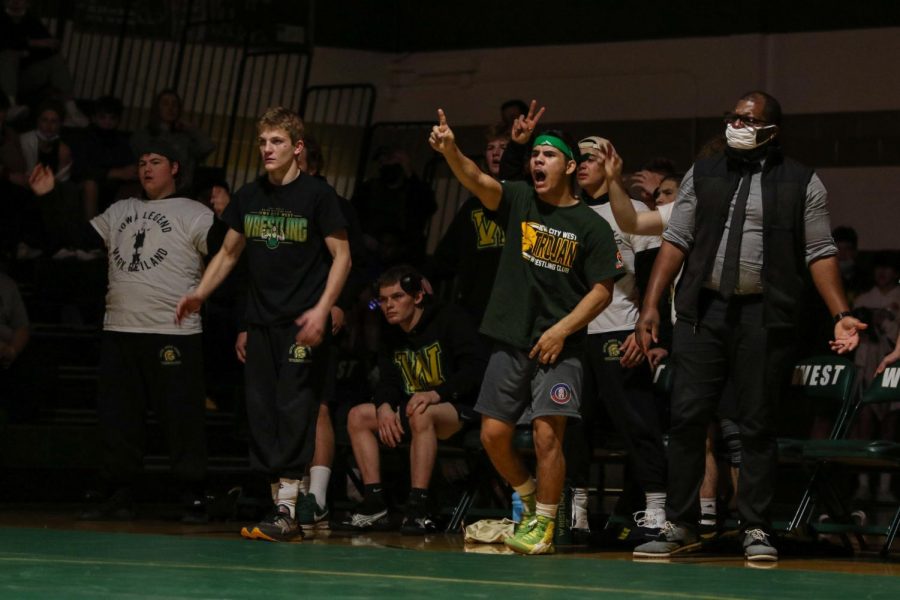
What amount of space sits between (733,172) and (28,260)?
6090 mm

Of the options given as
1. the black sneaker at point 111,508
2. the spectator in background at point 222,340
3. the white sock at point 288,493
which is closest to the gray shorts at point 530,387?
the white sock at point 288,493

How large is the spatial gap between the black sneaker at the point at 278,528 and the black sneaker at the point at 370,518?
2.87ft

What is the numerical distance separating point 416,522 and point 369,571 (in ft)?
7.00

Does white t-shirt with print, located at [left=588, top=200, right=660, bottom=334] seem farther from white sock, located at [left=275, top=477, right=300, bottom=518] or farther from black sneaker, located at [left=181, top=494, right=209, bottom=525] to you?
black sneaker, located at [left=181, top=494, right=209, bottom=525]

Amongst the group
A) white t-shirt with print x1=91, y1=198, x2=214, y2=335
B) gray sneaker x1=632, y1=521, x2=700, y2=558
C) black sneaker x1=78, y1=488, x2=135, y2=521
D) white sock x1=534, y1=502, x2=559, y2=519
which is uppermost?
white t-shirt with print x1=91, y1=198, x2=214, y2=335

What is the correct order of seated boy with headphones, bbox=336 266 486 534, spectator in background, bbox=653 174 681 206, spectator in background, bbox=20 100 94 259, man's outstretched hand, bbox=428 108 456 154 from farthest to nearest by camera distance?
spectator in background, bbox=20 100 94 259 → seated boy with headphones, bbox=336 266 486 534 → spectator in background, bbox=653 174 681 206 → man's outstretched hand, bbox=428 108 456 154

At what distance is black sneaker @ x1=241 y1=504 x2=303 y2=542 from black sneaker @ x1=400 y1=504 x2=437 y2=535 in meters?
0.71

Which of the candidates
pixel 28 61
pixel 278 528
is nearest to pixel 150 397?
pixel 278 528

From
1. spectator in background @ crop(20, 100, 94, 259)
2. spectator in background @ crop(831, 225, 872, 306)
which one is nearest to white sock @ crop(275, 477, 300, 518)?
spectator in background @ crop(20, 100, 94, 259)

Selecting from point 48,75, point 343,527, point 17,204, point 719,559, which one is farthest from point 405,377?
point 48,75

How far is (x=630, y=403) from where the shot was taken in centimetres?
752

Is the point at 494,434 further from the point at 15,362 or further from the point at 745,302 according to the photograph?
the point at 15,362

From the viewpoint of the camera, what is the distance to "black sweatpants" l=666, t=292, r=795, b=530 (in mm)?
6816

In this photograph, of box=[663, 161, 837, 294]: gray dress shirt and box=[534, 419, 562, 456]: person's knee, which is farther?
box=[534, 419, 562, 456]: person's knee
